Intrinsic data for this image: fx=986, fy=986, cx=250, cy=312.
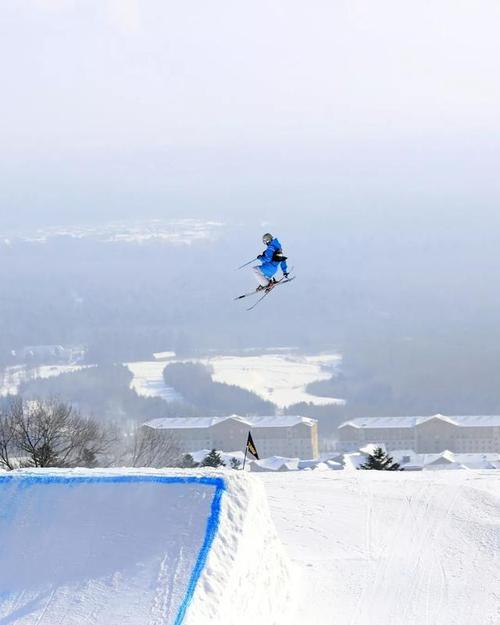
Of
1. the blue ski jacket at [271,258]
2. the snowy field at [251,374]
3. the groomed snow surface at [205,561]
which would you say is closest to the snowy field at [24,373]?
the snowy field at [251,374]

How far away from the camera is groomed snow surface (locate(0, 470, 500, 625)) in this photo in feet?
48.9

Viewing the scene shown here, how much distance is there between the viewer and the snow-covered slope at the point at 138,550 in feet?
48.1

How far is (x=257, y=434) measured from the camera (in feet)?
234

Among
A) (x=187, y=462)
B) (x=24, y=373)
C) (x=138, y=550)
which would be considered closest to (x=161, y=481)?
(x=138, y=550)

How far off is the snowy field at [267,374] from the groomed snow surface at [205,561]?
233 ft

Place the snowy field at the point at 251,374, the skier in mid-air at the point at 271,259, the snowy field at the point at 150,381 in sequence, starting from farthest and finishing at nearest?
the snowy field at the point at 150,381, the snowy field at the point at 251,374, the skier in mid-air at the point at 271,259

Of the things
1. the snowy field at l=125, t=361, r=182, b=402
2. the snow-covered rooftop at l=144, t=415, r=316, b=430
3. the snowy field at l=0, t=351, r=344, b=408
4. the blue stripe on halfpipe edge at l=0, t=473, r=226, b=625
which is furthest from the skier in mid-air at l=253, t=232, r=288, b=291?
the snowy field at l=125, t=361, r=182, b=402

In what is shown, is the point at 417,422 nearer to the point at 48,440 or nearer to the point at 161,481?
the point at 48,440

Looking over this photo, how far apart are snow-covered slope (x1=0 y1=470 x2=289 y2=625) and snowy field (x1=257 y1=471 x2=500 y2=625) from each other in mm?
1323

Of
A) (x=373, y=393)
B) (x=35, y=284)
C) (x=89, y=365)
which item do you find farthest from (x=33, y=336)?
(x=373, y=393)

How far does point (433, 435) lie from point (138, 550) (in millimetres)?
57463

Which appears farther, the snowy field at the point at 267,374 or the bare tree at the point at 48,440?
the snowy field at the point at 267,374

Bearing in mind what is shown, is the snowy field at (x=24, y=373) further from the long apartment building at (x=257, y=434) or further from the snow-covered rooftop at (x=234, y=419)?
the long apartment building at (x=257, y=434)

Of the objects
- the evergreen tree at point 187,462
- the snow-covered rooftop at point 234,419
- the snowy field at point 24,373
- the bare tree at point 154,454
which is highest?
the bare tree at point 154,454
